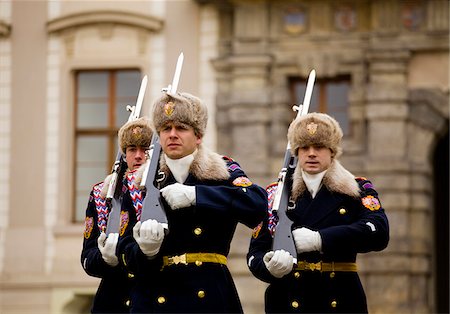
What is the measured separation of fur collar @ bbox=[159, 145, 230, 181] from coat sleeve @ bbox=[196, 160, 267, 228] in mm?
41

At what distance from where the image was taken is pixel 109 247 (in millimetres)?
7691

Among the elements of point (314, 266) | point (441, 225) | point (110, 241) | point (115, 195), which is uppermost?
point (115, 195)

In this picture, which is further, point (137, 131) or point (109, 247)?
point (137, 131)

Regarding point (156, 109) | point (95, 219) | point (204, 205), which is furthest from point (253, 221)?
point (95, 219)

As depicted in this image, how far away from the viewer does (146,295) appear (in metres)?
6.93

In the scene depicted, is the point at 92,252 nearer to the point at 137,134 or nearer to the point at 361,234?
the point at 137,134

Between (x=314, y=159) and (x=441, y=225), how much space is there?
35.9 feet

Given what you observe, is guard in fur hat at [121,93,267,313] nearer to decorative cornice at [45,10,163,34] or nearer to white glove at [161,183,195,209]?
white glove at [161,183,195,209]

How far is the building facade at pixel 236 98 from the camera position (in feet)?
53.3

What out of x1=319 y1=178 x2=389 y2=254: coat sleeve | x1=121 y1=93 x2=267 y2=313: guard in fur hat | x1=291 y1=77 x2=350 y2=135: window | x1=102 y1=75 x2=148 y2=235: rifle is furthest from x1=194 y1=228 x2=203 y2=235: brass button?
x1=291 y1=77 x2=350 y2=135: window

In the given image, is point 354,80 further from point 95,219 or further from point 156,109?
point 156,109

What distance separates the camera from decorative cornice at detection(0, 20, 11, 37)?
17.2 meters

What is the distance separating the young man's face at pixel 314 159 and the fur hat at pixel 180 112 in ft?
2.51

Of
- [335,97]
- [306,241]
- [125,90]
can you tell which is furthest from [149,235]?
[125,90]
